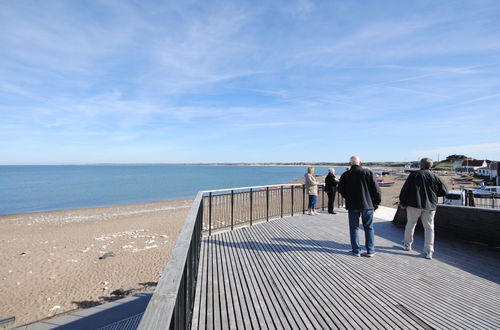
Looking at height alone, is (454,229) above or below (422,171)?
below

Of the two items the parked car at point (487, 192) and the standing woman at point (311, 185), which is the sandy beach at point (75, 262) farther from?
the parked car at point (487, 192)

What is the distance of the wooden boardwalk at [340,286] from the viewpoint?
274 centimetres

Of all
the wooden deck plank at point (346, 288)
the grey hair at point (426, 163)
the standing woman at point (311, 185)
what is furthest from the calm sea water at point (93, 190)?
the grey hair at point (426, 163)

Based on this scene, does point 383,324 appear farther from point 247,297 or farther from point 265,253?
point 265,253

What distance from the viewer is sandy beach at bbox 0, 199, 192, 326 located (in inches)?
312

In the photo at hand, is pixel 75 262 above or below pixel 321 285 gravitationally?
below

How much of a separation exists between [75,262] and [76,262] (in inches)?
1.7

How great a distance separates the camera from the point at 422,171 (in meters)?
4.69

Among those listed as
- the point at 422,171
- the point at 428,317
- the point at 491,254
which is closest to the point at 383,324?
the point at 428,317

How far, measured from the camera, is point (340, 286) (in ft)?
11.5

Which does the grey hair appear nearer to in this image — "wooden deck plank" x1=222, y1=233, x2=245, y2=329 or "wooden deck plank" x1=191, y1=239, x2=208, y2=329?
"wooden deck plank" x1=222, y1=233, x2=245, y2=329

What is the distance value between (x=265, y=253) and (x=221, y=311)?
2028mm

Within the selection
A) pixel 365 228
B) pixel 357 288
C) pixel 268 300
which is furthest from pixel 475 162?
pixel 268 300

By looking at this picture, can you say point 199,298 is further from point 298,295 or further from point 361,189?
point 361,189
